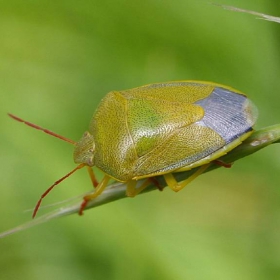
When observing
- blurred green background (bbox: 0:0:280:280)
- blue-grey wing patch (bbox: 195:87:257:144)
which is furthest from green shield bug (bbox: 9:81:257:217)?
blurred green background (bbox: 0:0:280:280)

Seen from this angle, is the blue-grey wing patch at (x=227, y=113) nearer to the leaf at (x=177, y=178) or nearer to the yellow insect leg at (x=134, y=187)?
the leaf at (x=177, y=178)

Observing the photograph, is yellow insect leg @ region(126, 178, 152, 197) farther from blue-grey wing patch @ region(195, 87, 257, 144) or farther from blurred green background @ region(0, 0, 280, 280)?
blurred green background @ region(0, 0, 280, 280)

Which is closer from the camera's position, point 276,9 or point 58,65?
point 276,9

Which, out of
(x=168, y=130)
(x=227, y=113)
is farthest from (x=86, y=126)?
(x=227, y=113)

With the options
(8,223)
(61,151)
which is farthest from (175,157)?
(8,223)

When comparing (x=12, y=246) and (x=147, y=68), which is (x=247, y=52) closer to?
(x=147, y=68)

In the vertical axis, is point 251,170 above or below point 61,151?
above

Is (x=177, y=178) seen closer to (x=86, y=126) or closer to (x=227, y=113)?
(x=227, y=113)
